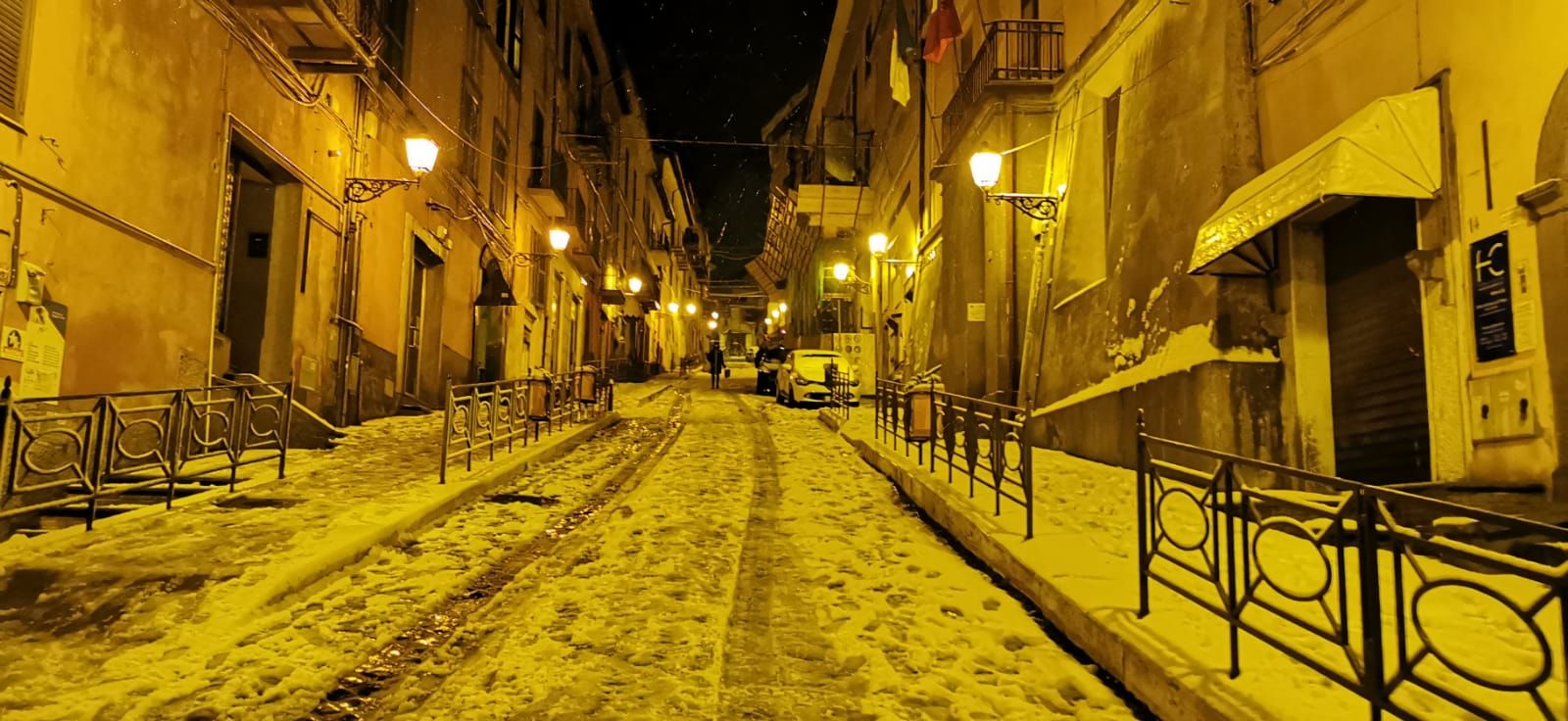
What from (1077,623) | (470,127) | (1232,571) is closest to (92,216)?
(1077,623)

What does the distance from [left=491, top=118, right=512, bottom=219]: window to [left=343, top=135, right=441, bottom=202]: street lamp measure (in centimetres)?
785

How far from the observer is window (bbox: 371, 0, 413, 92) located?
506 inches

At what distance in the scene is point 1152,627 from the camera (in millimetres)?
4023

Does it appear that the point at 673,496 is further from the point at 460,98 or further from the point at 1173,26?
the point at 460,98

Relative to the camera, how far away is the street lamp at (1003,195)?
37.9 feet

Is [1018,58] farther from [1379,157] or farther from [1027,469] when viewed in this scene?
[1027,469]

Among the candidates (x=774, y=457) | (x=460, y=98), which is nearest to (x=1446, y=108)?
(x=774, y=457)

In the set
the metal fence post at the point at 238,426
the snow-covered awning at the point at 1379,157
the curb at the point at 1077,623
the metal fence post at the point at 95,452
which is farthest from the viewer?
the metal fence post at the point at 238,426

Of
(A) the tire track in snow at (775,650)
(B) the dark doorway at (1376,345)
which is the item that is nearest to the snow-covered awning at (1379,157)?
(B) the dark doorway at (1376,345)

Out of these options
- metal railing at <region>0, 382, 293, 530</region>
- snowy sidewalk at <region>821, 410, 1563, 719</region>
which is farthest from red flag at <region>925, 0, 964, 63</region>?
metal railing at <region>0, 382, 293, 530</region>

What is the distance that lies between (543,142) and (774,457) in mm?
17200

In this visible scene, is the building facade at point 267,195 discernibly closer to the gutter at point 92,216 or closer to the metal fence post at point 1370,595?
the gutter at point 92,216

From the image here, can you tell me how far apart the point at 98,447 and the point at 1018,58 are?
14.5 m

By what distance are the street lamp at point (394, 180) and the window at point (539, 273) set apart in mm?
11613
